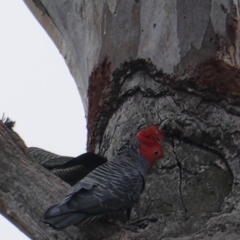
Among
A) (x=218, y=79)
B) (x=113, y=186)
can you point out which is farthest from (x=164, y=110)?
(x=113, y=186)

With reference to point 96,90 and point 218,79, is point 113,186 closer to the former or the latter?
point 218,79

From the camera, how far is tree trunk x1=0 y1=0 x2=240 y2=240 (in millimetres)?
3336

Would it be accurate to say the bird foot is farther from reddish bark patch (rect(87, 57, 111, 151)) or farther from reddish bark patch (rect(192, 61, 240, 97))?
reddish bark patch (rect(87, 57, 111, 151))

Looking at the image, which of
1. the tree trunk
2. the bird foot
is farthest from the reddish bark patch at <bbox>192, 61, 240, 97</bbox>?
the bird foot

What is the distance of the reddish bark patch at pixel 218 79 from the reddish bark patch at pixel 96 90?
2.08 ft

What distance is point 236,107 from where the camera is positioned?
3.92 metres

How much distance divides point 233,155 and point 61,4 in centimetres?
214

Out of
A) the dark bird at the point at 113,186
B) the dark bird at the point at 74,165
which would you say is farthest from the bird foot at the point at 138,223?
the dark bird at the point at 74,165

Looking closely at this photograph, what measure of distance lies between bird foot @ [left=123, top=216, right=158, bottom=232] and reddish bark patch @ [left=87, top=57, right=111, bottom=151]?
46.0 inches

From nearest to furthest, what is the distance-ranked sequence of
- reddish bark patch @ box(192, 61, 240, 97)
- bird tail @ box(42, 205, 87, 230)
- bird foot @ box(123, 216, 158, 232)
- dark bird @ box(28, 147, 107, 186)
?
1. bird tail @ box(42, 205, 87, 230)
2. bird foot @ box(123, 216, 158, 232)
3. reddish bark patch @ box(192, 61, 240, 97)
4. dark bird @ box(28, 147, 107, 186)

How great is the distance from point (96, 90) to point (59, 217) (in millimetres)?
1566

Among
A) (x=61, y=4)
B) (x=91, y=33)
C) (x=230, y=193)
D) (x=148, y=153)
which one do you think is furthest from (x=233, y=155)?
(x=61, y=4)

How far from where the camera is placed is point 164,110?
4.09 m

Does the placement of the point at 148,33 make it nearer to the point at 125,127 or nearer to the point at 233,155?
the point at 125,127
